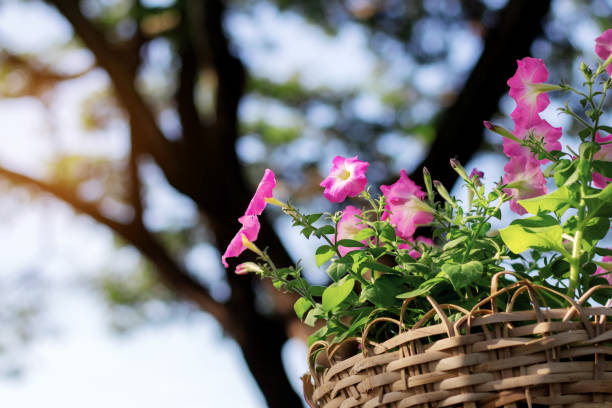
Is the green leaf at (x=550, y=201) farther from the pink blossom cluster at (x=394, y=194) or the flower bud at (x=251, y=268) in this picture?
the flower bud at (x=251, y=268)

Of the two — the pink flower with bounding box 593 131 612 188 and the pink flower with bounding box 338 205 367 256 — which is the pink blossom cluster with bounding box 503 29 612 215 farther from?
the pink flower with bounding box 338 205 367 256

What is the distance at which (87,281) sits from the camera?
234 inches

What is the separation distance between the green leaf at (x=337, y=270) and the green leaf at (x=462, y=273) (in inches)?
4.3

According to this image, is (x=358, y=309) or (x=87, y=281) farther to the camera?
(x=87, y=281)

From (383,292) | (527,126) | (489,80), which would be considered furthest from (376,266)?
(489,80)

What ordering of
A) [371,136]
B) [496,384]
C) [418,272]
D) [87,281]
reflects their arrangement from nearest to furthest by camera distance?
[496,384] → [418,272] → [371,136] → [87,281]

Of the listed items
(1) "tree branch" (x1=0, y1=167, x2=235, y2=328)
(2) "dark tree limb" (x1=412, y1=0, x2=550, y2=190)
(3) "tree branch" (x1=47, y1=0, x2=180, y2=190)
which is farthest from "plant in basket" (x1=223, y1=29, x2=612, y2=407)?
(1) "tree branch" (x1=0, y1=167, x2=235, y2=328)

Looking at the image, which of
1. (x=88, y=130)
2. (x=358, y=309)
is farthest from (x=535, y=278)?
(x=88, y=130)

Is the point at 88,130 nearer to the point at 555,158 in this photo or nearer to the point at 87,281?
the point at 87,281

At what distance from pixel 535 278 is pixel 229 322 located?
3200 mm

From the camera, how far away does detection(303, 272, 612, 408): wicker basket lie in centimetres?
55

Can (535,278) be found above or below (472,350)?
above

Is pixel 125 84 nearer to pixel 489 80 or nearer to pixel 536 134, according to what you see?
pixel 489 80

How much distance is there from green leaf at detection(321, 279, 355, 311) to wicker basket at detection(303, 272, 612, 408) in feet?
0.29
